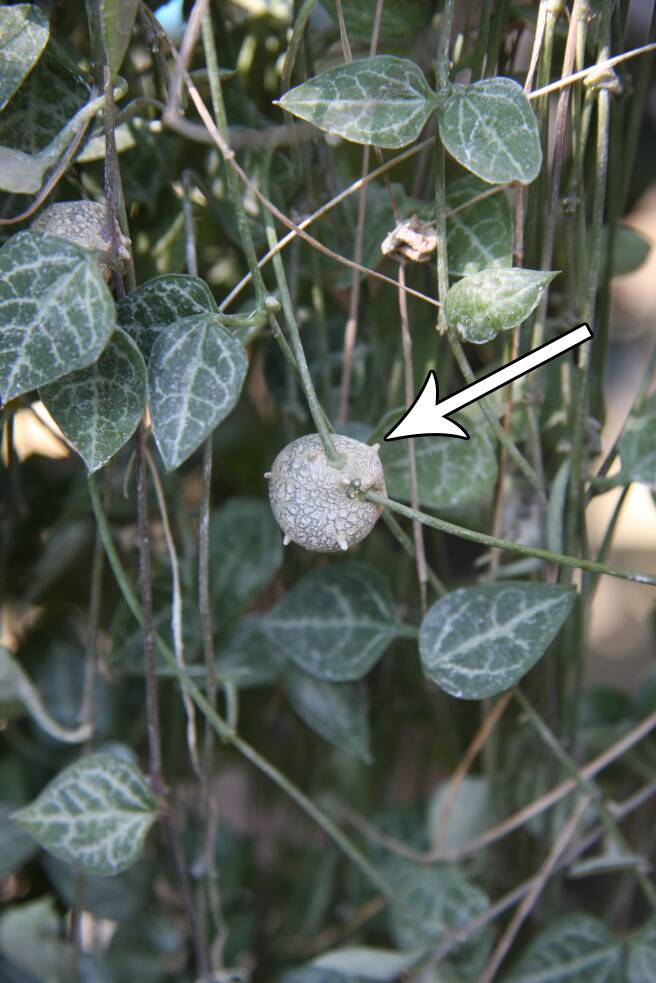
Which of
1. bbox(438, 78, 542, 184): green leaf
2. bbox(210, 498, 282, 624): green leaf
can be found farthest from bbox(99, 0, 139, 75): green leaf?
bbox(210, 498, 282, 624): green leaf

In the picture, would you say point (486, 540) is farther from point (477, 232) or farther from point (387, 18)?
point (387, 18)

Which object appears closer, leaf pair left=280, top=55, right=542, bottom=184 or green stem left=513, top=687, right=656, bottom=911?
leaf pair left=280, top=55, right=542, bottom=184

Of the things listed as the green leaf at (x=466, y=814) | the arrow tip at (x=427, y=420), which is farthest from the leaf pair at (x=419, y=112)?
the green leaf at (x=466, y=814)

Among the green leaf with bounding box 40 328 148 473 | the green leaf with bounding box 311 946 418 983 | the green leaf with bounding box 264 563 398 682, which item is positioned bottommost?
the green leaf with bounding box 311 946 418 983

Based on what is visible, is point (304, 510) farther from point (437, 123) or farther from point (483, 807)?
point (483, 807)

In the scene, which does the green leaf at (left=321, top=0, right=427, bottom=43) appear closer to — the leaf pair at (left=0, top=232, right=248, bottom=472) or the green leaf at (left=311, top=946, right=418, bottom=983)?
the leaf pair at (left=0, top=232, right=248, bottom=472)

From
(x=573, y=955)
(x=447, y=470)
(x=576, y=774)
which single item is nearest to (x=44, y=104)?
(x=447, y=470)
